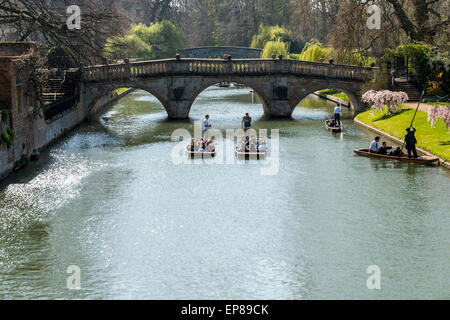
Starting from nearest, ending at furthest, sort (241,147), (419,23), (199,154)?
(199,154) < (241,147) < (419,23)

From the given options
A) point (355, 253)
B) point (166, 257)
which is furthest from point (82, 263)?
point (355, 253)

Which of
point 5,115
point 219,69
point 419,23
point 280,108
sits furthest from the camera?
point 419,23

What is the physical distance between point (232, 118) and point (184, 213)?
27210mm

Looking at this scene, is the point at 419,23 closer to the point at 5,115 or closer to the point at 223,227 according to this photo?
the point at 5,115

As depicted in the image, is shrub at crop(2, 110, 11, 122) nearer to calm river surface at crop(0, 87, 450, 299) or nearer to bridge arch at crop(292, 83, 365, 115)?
calm river surface at crop(0, 87, 450, 299)

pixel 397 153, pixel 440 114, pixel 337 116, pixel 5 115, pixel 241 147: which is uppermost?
pixel 5 115

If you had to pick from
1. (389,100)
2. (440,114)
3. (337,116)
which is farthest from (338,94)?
(440,114)

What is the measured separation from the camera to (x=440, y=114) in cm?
3484

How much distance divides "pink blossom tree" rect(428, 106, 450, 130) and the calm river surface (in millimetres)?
4474

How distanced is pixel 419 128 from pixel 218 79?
17.0 m

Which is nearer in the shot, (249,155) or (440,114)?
(249,155)

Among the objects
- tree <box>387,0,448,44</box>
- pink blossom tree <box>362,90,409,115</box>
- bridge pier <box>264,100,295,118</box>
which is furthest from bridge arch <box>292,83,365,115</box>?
tree <box>387,0,448,44</box>

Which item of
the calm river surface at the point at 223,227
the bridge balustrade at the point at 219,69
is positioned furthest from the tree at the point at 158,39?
the calm river surface at the point at 223,227

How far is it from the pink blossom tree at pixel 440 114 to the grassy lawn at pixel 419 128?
56 cm
